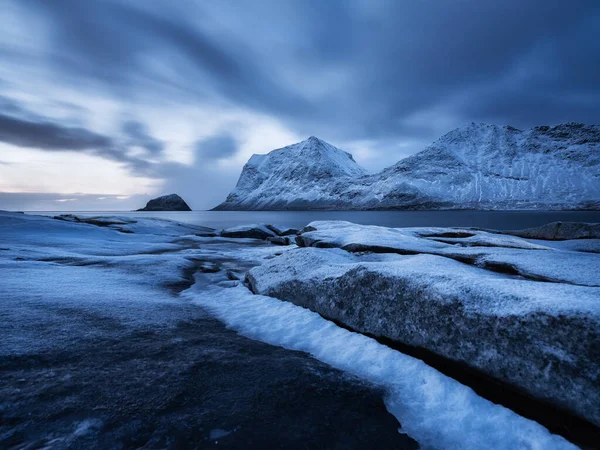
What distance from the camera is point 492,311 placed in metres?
4.06

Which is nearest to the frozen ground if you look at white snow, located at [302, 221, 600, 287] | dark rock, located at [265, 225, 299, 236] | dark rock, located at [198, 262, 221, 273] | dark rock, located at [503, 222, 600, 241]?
white snow, located at [302, 221, 600, 287]

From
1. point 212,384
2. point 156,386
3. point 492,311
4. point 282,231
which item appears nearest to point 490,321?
point 492,311

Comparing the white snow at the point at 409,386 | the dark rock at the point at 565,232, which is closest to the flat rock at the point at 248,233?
the dark rock at the point at 565,232

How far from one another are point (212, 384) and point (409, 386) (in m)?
2.74

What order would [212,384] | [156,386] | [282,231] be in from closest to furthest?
1. [156,386]
2. [212,384]
3. [282,231]

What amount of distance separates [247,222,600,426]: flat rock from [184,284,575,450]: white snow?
1.32ft

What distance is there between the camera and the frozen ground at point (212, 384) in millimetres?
3029

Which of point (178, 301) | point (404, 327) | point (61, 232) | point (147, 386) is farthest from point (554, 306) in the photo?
point (61, 232)

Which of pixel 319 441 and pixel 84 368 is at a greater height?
pixel 84 368

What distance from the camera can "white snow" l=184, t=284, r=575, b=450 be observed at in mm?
3111

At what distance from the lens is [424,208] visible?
648ft

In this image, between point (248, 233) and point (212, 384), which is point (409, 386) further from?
point (248, 233)

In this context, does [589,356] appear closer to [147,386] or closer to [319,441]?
[319,441]

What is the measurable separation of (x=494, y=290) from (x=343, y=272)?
3064 millimetres
